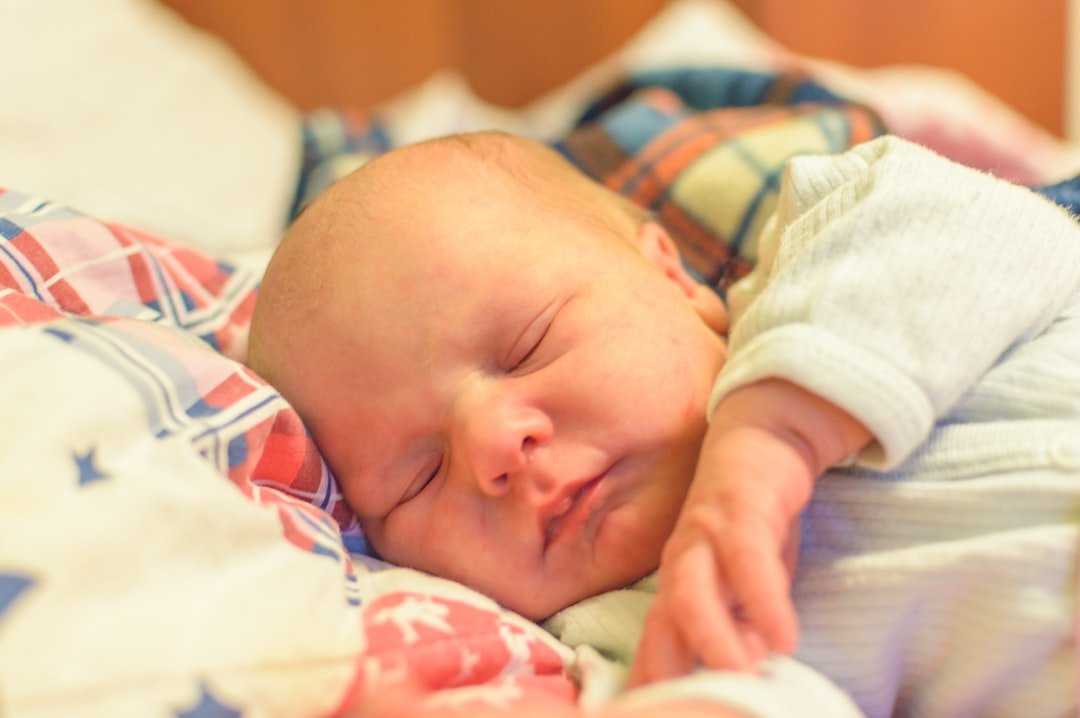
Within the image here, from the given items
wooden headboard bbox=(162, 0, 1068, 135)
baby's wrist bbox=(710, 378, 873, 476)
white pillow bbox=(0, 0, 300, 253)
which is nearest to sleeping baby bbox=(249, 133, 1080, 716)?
baby's wrist bbox=(710, 378, 873, 476)

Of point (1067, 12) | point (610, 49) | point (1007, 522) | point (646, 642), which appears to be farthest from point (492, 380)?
point (1067, 12)

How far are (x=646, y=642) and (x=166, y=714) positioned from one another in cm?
26

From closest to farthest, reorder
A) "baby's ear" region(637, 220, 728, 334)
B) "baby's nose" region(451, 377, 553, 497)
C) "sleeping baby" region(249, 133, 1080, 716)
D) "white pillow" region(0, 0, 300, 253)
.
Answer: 1. "sleeping baby" region(249, 133, 1080, 716)
2. "baby's nose" region(451, 377, 553, 497)
3. "baby's ear" region(637, 220, 728, 334)
4. "white pillow" region(0, 0, 300, 253)

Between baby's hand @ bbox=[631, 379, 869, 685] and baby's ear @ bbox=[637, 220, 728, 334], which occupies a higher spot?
baby's hand @ bbox=[631, 379, 869, 685]

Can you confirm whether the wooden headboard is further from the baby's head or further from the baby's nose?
the baby's nose

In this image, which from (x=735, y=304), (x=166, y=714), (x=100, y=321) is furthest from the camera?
(x=735, y=304)

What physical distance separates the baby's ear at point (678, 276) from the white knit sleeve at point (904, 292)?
6.6 inches

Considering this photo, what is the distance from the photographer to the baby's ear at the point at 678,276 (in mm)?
932

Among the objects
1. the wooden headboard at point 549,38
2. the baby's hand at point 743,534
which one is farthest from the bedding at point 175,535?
the wooden headboard at point 549,38

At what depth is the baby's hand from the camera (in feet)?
1.79

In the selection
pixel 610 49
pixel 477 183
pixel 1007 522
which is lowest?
pixel 610 49

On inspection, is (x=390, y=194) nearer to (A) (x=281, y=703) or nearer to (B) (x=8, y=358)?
(B) (x=8, y=358)

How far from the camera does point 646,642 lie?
589 mm

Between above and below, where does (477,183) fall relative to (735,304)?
above
